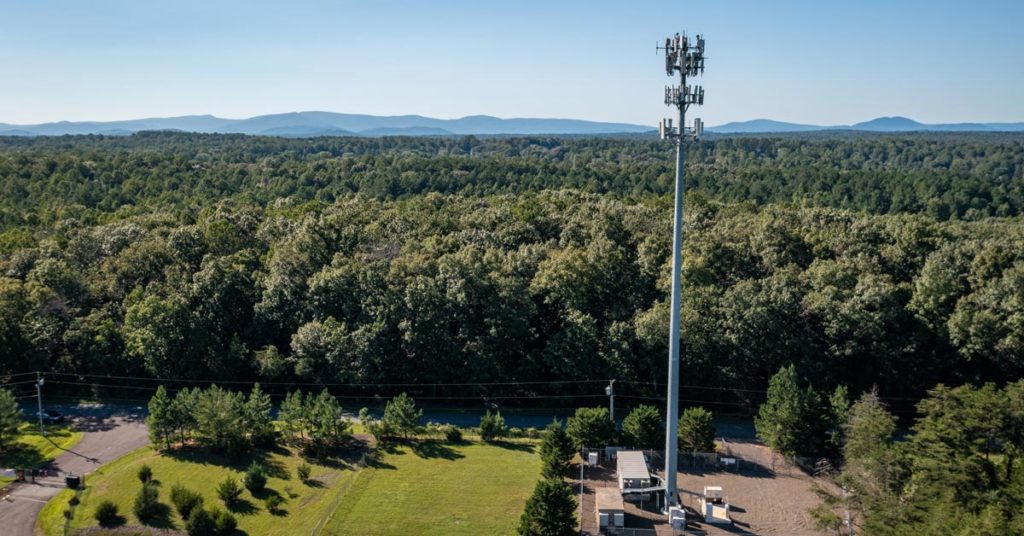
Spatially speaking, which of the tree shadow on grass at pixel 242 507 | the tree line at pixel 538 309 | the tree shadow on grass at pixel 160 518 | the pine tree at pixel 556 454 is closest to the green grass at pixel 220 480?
the tree shadow on grass at pixel 242 507

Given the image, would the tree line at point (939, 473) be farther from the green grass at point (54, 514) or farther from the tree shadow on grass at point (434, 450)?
the green grass at point (54, 514)

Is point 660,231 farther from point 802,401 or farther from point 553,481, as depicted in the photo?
point 553,481

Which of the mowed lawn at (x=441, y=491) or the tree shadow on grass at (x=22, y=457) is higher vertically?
the mowed lawn at (x=441, y=491)

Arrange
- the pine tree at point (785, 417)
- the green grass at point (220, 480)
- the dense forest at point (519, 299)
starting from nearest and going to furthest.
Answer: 1. the green grass at point (220, 480)
2. the pine tree at point (785, 417)
3. the dense forest at point (519, 299)

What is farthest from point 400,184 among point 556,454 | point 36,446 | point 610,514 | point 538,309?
point 610,514

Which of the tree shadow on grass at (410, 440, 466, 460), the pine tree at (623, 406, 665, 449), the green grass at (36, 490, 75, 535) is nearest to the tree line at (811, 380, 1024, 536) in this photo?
the pine tree at (623, 406, 665, 449)

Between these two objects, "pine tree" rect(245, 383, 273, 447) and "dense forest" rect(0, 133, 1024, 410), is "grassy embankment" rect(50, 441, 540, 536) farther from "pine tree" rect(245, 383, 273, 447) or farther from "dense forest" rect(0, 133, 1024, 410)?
"dense forest" rect(0, 133, 1024, 410)
